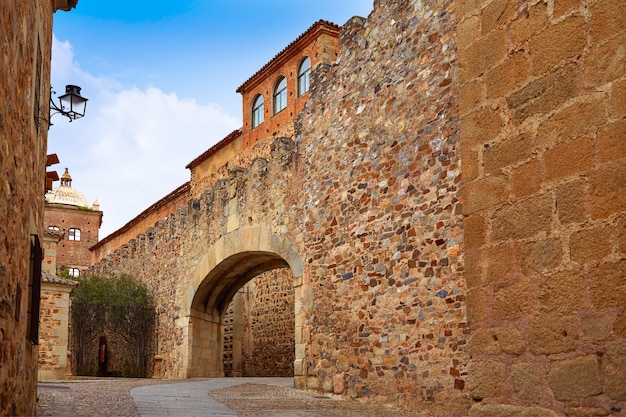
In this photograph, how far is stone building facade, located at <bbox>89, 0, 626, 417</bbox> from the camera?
328 centimetres

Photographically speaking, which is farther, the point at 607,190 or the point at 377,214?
the point at 377,214

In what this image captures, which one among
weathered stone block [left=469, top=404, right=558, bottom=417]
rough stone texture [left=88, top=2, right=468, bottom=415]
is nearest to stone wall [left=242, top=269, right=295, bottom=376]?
rough stone texture [left=88, top=2, right=468, bottom=415]

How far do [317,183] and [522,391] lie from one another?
836cm

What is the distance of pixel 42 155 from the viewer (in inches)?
301

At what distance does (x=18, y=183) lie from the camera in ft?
17.1

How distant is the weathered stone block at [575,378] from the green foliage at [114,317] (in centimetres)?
1579

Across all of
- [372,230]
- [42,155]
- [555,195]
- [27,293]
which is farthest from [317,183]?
[555,195]

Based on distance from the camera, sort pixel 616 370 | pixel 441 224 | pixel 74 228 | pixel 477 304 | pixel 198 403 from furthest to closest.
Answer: pixel 74 228, pixel 198 403, pixel 441 224, pixel 477 304, pixel 616 370

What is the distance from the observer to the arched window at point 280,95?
23.0m

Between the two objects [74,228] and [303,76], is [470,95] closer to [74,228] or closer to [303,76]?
[303,76]

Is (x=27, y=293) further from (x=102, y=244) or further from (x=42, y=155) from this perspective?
(x=102, y=244)

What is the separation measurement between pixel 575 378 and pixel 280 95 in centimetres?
2060

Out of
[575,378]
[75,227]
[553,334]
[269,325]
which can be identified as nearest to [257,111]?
[269,325]

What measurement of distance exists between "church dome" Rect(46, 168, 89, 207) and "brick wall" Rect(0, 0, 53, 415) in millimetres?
40337
